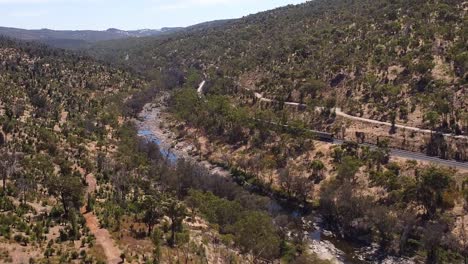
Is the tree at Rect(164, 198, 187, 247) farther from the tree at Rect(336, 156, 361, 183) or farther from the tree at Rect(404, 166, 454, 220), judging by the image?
the tree at Rect(404, 166, 454, 220)

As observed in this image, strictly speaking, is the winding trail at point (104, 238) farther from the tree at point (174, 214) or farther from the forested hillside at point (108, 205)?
the tree at point (174, 214)

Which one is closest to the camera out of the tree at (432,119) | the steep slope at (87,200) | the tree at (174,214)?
the steep slope at (87,200)

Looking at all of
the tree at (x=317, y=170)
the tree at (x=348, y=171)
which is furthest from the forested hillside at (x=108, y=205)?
the tree at (x=317, y=170)

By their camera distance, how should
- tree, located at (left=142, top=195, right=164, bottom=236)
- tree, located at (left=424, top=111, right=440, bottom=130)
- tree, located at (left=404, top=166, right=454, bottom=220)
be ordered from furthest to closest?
1. tree, located at (left=424, top=111, right=440, bottom=130)
2. tree, located at (left=404, top=166, right=454, bottom=220)
3. tree, located at (left=142, top=195, right=164, bottom=236)

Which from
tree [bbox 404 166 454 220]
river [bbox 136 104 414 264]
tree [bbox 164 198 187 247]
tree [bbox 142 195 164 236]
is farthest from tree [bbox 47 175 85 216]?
tree [bbox 404 166 454 220]

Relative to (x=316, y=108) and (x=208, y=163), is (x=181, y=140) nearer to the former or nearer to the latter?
(x=208, y=163)

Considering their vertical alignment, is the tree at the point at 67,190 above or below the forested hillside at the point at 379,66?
below

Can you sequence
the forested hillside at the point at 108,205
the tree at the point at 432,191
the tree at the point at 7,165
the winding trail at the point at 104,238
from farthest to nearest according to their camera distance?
the tree at the point at 432,191, the tree at the point at 7,165, the forested hillside at the point at 108,205, the winding trail at the point at 104,238

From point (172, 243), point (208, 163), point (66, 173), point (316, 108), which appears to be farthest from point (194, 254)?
point (316, 108)

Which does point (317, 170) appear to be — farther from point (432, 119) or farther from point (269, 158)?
point (432, 119)
